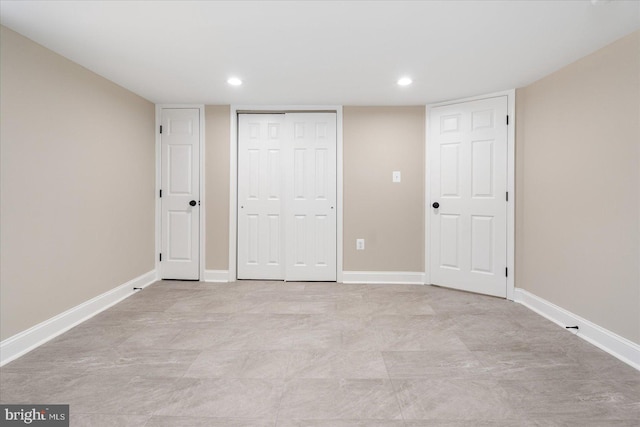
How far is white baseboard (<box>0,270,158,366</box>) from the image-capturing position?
85.0 inches

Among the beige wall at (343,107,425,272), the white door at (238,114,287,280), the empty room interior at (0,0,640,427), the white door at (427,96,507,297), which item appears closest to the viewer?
the empty room interior at (0,0,640,427)

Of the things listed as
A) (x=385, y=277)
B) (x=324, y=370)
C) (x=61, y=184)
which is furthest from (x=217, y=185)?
(x=324, y=370)

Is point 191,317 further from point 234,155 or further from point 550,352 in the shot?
point 550,352

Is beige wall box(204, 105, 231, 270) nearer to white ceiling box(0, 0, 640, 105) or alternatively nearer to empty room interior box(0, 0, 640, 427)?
empty room interior box(0, 0, 640, 427)

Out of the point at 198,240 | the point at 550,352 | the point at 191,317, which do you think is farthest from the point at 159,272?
the point at 550,352

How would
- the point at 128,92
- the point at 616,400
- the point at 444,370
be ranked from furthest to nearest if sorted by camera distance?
the point at 128,92
the point at 444,370
the point at 616,400

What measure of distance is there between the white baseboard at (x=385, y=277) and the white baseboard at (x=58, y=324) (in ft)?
7.96

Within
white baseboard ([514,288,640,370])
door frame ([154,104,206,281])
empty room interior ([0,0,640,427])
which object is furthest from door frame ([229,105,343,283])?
white baseboard ([514,288,640,370])

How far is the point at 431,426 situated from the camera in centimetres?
156

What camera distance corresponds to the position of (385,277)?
406cm

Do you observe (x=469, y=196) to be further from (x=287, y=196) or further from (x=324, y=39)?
(x=324, y=39)

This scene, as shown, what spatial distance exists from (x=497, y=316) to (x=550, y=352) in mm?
692

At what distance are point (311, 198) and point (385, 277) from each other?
4.30 ft

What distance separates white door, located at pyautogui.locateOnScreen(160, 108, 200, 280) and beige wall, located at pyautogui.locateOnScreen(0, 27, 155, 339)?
1.29 ft
